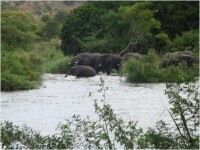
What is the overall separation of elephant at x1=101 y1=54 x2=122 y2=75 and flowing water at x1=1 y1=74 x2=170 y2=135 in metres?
5.83

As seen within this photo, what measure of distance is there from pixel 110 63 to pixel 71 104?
10.4m

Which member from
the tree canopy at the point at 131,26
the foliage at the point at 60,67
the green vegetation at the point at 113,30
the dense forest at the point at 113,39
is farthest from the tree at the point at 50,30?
the foliage at the point at 60,67

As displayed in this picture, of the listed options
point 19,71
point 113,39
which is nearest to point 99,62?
point 113,39

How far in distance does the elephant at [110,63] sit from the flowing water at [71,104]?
5.83 metres

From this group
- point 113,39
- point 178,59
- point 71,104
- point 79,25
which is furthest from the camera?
point 79,25

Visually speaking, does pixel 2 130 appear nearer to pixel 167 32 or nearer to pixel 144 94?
pixel 144 94

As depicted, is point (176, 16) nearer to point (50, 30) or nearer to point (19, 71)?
point (19, 71)

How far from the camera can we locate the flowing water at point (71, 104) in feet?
31.3

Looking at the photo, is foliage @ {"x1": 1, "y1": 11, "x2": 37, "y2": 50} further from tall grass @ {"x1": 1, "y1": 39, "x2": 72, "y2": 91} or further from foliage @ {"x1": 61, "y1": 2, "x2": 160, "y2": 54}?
foliage @ {"x1": 61, "y1": 2, "x2": 160, "y2": 54}

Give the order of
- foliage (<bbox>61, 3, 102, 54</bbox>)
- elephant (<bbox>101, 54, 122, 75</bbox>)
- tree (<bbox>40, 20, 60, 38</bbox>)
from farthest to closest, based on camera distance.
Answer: tree (<bbox>40, 20, 60, 38</bbox>)
foliage (<bbox>61, 3, 102, 54</bbox>)
elephant (<bbox>101, 54, 122, 75</bbox>)

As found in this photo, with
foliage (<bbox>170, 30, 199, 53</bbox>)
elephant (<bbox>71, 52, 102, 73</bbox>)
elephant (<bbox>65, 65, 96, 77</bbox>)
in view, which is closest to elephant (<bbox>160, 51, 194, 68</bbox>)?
elephant (<bbox>65, 65, 96, 77</bbox>)

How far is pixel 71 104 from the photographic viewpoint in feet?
38.6

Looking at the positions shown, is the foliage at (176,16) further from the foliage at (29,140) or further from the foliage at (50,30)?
the foliage at (29,140)

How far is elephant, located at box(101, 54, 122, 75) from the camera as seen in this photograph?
867 inches
